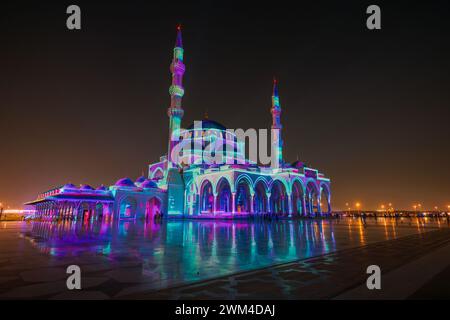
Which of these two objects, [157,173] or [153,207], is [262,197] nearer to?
[153,207]

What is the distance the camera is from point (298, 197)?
47.6m

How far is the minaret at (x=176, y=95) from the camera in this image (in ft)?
134

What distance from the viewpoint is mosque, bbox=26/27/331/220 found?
3588cm

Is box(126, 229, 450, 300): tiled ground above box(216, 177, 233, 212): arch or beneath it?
beneath

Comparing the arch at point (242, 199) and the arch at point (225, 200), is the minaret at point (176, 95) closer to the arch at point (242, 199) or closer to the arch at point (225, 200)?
the arch at point (225, 200)

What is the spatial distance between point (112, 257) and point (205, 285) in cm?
346

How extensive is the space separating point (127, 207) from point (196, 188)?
11.1 metres

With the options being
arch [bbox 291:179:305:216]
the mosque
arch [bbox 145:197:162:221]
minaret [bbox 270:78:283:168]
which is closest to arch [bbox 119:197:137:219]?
the mosque

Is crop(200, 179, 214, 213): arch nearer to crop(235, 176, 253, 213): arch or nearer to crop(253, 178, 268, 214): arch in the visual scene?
crop(235, 176, 253, 213): arch

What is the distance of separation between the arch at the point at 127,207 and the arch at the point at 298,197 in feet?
86.8

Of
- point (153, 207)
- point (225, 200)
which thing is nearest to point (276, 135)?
point (225, 200)
